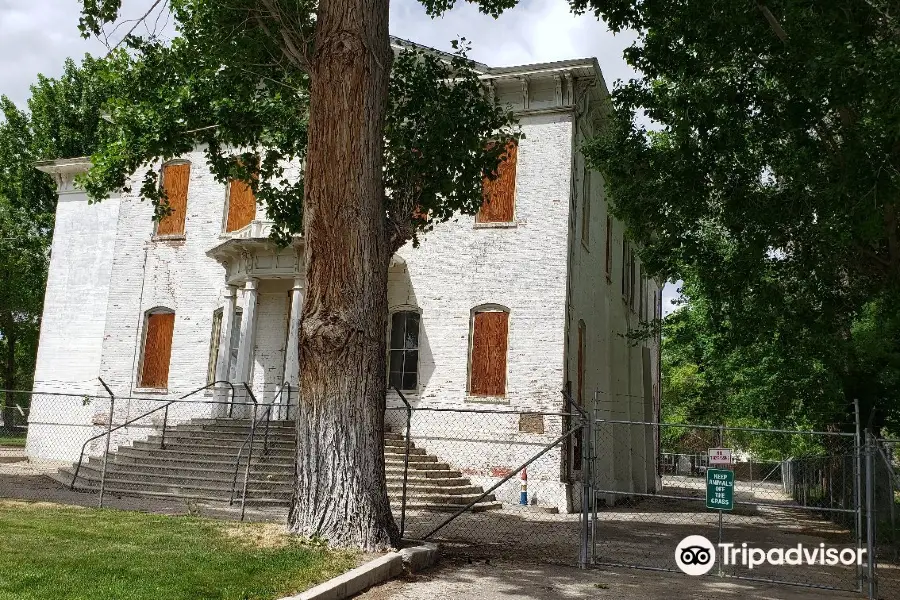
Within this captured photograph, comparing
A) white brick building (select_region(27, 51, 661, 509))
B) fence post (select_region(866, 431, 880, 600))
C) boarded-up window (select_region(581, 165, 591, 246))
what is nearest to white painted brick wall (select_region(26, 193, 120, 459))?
white brick building (select_region(27, 51, 661, 509))

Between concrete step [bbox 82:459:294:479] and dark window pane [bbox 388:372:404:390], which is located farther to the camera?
dark window pane [bbox 388:372:404:390]

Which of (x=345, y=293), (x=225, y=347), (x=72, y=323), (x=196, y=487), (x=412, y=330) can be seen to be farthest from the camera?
(x=72, y=323)

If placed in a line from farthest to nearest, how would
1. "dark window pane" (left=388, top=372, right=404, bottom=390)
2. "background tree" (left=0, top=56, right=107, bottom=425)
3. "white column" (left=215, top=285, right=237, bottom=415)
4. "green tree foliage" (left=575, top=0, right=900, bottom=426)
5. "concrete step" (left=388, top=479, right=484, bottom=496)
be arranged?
"background tree" (left=0, top=56, right=107, bottom=425), "white column" (left=215, top=285, right=237, bottom=415), "dark window pane" (left=388, top=372, right=404, bottom=390), "concrete step" (left=388, top=479, right=484, bottom=496), "green tree foliage" (left=575, top=0, right=900, bottom=426)

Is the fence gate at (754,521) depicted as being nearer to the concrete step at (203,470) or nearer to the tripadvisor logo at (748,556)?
the tripadvisor logo at (748,556)

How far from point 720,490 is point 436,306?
9945mm

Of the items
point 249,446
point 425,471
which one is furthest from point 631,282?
point 249,446

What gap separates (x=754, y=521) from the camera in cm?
1911

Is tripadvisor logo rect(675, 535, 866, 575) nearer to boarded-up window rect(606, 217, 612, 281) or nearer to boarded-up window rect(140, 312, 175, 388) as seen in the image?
boarded-up window rect(606, 217, 612, 281)

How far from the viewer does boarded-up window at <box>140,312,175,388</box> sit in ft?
68.9

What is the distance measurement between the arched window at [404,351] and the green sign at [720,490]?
964 centimetres

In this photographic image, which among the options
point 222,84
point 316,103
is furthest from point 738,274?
point 222,84

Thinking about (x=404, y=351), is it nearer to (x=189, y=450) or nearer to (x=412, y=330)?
(x=412, y=330)

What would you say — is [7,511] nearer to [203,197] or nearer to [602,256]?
[203,197]

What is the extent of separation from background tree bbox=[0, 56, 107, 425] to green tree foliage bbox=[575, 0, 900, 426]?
82.6 ft
